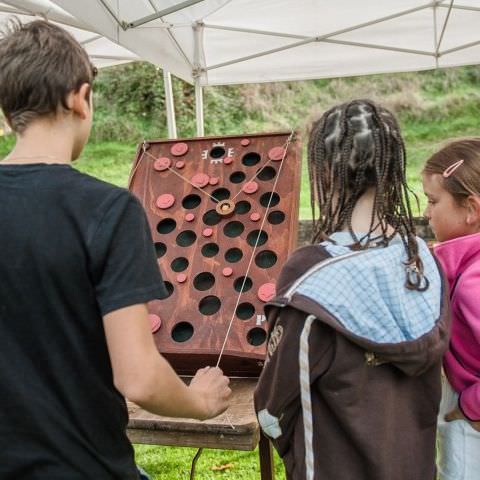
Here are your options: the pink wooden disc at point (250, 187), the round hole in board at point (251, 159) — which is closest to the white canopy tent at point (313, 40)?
the round hole in board at point (251, 159)

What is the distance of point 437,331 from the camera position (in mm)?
904

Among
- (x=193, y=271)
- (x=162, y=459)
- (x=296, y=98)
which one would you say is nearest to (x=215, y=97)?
(x=296, y=98)

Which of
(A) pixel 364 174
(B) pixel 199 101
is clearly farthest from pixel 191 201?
(B) pixel 199 101

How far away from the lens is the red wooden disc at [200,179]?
5.32 ft

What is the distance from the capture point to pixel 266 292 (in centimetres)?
142

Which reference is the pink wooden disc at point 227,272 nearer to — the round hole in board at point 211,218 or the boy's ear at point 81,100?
the round hole in board at point 211,218

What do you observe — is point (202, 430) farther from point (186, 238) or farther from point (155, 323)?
point (186, 238)

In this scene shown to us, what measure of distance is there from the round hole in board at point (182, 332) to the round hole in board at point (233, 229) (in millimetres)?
259

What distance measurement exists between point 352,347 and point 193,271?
2.27ft

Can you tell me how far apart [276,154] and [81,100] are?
0.87m

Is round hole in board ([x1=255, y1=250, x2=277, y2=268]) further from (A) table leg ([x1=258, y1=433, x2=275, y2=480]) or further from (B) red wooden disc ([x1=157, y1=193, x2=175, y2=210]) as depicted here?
(A) table leg ([x1=258, y1=433, x2=275, y2=480])

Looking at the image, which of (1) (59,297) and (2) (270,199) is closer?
(1) (59,297)

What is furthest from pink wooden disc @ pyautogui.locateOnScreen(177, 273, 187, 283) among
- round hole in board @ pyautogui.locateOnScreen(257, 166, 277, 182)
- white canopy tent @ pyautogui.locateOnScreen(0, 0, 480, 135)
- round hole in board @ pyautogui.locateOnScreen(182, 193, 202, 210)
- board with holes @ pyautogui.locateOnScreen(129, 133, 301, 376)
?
white canopy tent @ pyautogui.locateOnScreen(0, 0, 480, 135)

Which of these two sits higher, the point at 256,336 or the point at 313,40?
the point at 313,40
